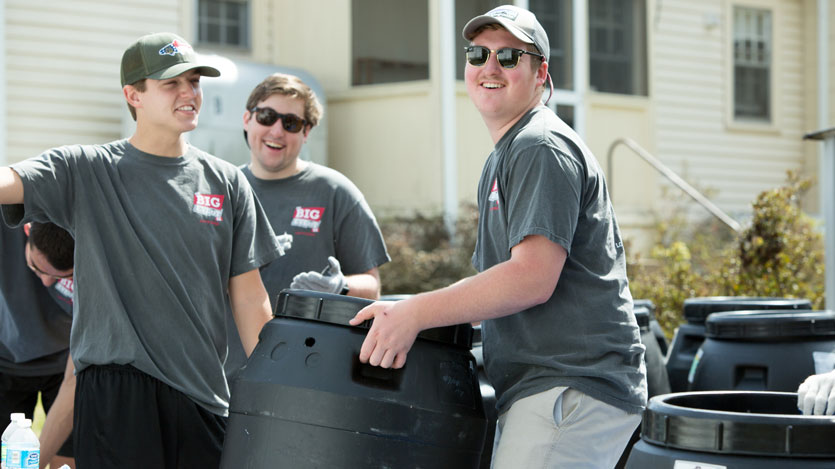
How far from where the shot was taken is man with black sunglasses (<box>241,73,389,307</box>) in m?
4.48

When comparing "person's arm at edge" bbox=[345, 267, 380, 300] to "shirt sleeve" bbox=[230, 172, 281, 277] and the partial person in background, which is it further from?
the partial person in background

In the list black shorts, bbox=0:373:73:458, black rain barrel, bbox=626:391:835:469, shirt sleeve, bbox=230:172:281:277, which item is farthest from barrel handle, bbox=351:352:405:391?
black shorts, bbox=0:373:73:458

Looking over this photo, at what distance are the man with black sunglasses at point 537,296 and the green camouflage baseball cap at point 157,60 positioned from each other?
1.08m

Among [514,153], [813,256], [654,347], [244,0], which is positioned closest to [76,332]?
[514,153]

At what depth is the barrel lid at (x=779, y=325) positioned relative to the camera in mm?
Answer: 3980

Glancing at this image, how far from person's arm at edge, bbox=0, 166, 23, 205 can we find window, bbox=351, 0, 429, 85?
10.6 m

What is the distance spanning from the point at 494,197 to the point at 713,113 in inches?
560

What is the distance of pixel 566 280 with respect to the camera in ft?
9.04

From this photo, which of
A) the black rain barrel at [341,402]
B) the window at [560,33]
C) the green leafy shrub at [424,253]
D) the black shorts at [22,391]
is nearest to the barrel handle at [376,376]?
the black rain barrel at [341,402]

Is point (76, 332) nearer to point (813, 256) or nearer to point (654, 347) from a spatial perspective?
point (654, 347)

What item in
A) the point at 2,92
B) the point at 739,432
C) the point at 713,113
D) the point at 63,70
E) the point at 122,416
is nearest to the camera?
the point at 739,432

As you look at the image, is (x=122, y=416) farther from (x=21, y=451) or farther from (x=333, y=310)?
(x=333, y=310)

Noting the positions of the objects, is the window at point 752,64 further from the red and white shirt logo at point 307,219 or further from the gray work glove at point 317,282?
the gray work glove at point 317,282

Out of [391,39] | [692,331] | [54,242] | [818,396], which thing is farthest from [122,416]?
[391,39]
